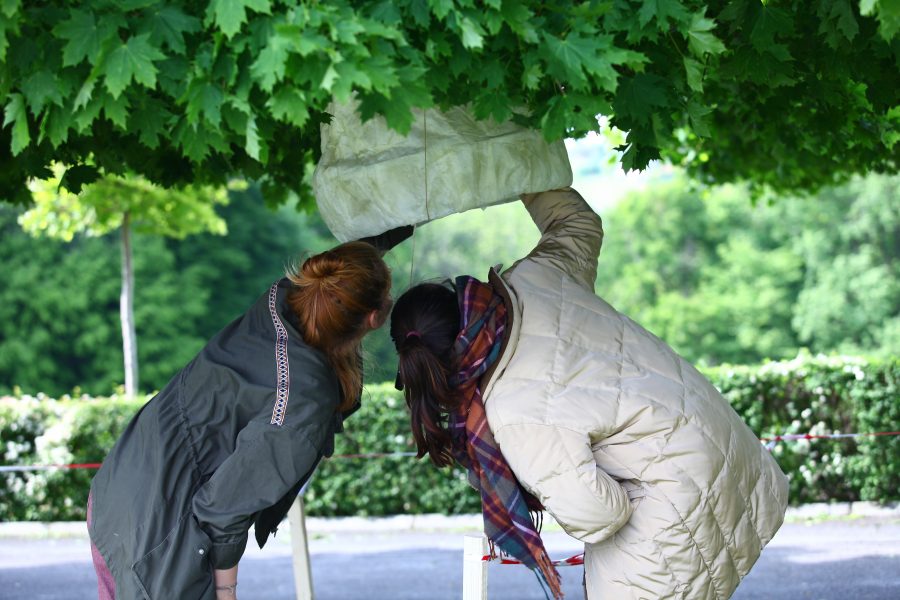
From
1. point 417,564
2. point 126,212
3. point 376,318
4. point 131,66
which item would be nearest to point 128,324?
point 126,212

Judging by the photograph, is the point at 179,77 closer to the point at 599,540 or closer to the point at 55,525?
the point at 599,540

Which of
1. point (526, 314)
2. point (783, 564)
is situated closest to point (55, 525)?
point (783, 564)

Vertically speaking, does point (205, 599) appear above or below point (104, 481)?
below

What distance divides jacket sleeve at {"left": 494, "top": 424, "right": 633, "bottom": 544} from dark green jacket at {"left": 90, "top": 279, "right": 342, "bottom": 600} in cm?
54

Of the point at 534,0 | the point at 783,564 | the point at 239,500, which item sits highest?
the point at 534,0

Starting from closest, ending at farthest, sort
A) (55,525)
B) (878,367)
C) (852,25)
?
1. (852,25)
2. (878,367)
3. (55,525)

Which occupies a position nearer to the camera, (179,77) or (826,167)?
(179,77)

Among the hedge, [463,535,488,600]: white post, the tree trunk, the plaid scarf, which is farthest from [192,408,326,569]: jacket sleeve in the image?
the tree trunk

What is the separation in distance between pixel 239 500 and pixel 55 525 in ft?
24.8

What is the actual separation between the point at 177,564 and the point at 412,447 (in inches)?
255

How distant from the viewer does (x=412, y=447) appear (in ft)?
30.5

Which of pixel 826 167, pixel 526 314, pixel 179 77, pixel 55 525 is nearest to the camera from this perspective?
pixel 179 77

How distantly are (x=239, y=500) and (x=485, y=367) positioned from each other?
2.43 ft

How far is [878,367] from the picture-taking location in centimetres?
873
